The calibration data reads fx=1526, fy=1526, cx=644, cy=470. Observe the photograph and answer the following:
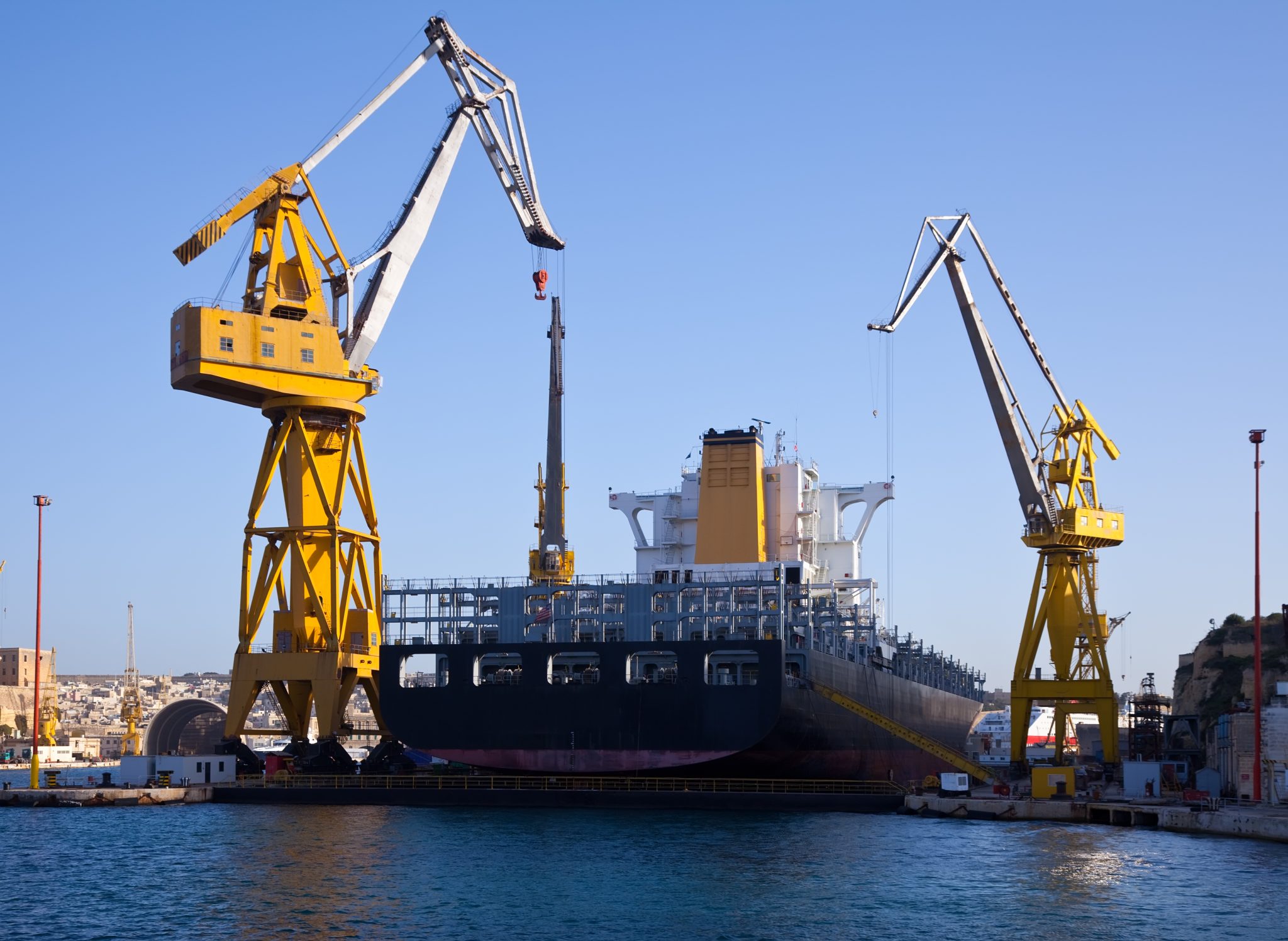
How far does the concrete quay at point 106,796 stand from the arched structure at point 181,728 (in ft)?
65.6

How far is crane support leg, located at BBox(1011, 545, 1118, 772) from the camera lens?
55.8m

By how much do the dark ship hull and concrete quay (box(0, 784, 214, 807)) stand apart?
25.6ft

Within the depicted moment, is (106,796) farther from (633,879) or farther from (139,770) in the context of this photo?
(633,879)

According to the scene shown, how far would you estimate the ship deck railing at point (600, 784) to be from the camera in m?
44.8

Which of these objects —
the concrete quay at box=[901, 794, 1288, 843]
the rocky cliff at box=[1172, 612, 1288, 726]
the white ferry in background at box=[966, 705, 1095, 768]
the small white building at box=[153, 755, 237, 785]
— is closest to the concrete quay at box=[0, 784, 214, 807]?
the small white building at box=[153, 755, 237, 785]

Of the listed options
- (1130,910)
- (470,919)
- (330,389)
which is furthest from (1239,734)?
(330,389)

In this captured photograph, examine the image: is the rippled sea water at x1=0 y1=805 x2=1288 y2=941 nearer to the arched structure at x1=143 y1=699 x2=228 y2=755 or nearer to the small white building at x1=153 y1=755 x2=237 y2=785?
the small white building at x1=153 y1=755 x2=237 y2=785

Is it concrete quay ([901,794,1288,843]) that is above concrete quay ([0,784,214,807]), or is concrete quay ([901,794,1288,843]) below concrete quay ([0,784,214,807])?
above

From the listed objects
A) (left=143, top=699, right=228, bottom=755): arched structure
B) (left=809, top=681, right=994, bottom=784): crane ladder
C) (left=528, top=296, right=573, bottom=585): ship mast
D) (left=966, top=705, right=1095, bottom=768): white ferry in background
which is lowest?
(left=966, top=705, right=1095, bottom=768): white ferry in background

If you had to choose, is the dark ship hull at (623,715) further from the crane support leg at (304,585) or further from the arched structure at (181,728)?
the arched structure at (181,728)

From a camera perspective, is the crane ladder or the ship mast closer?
the crane ladder

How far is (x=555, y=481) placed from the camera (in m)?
75.4

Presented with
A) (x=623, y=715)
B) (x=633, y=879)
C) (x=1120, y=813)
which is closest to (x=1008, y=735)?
(x=1120, y=813)

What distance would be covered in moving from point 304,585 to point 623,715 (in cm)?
1465
